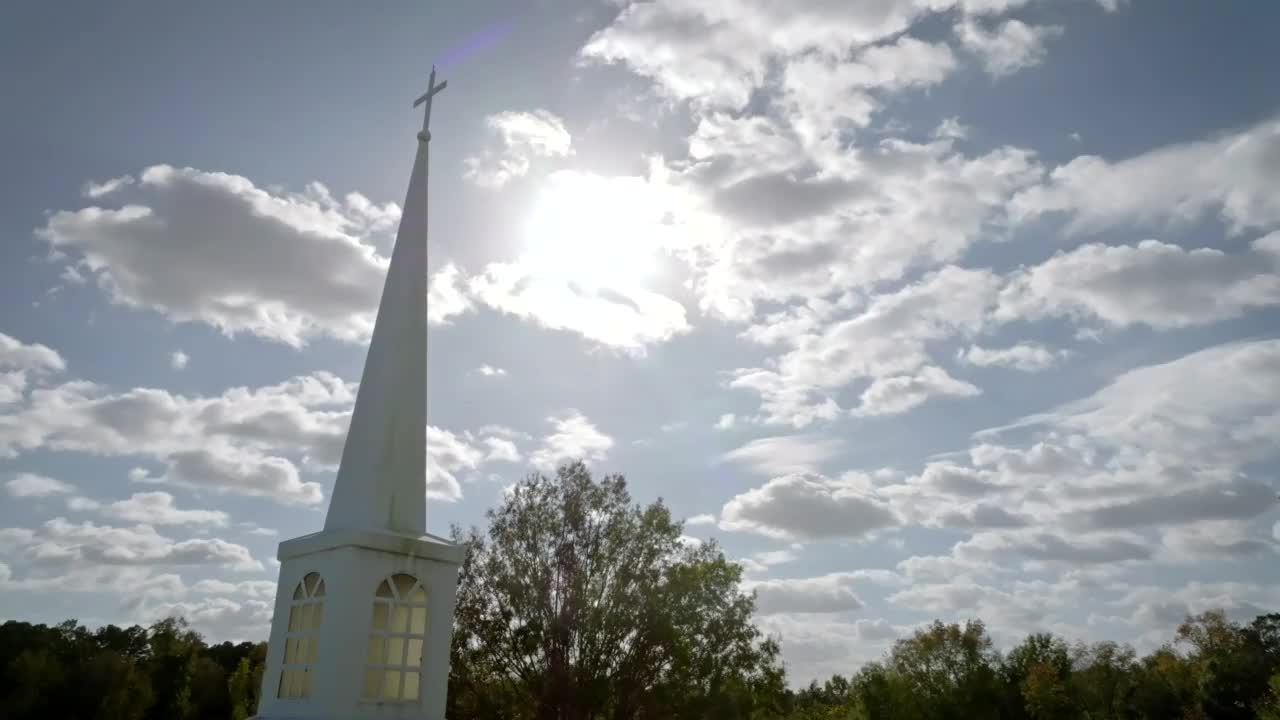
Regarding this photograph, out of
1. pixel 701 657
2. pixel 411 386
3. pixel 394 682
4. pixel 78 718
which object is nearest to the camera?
→ pixel 394 682

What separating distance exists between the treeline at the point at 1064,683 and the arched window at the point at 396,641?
45963 mm

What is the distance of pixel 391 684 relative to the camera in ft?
43.3

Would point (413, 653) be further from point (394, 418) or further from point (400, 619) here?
point (394, 418)

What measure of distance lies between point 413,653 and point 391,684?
586 mm

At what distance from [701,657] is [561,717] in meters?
4.85

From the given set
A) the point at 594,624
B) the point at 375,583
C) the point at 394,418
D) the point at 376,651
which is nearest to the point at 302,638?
the point at 376,651

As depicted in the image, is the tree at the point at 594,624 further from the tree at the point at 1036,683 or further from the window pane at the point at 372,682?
the tree at the point at 1036,683

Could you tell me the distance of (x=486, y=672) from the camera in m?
27.5

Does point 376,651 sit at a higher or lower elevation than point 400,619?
→ lower

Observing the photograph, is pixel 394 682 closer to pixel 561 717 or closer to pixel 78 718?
pixel 561 717

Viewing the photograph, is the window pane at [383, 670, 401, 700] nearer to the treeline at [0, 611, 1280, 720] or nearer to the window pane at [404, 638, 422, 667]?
the window pane at [404, 638, 422, 667]

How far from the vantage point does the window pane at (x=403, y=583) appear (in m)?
13.2

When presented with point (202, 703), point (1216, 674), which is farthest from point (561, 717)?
point (1216, 674)

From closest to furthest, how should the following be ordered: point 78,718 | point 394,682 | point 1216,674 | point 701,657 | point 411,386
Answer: point 394,682 < point 411,386 < point 701,657 < point 78,718 < point 1216,674
